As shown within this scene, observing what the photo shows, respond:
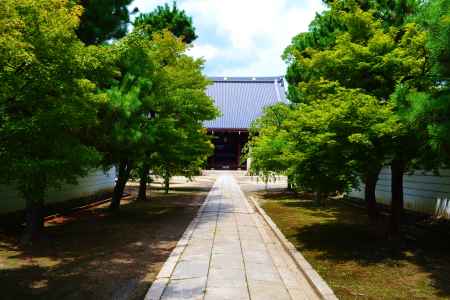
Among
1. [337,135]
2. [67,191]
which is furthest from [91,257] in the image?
[67,191]

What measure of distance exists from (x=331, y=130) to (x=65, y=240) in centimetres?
704

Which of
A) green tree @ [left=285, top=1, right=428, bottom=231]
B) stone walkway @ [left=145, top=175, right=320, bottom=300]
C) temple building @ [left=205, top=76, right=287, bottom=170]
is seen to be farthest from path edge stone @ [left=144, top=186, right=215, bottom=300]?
temple building @ [left=205, top=76, right=287, bottom=170]

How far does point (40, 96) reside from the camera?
7.11 m

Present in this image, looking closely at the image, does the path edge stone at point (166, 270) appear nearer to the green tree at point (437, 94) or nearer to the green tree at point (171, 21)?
the green tree at point (437, 94)

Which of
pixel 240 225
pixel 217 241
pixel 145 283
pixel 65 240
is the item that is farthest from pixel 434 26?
pixel 65 240

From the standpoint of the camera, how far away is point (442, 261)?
27.9 feet

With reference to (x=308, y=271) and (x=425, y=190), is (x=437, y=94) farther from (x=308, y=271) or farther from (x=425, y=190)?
(x=425, y=190)

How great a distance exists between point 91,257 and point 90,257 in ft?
0.07

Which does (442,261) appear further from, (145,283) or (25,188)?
(25,188)

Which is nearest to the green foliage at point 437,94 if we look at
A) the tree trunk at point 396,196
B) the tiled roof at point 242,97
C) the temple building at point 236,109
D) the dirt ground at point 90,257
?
the tree trunk at point 396,196

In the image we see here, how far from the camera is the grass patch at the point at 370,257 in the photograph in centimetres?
681

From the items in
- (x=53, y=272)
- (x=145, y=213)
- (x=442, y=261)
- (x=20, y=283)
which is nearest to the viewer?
(x=20, y=283)

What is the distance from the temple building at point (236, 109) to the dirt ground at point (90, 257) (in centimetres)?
3759

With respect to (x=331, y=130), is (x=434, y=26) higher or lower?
higher
